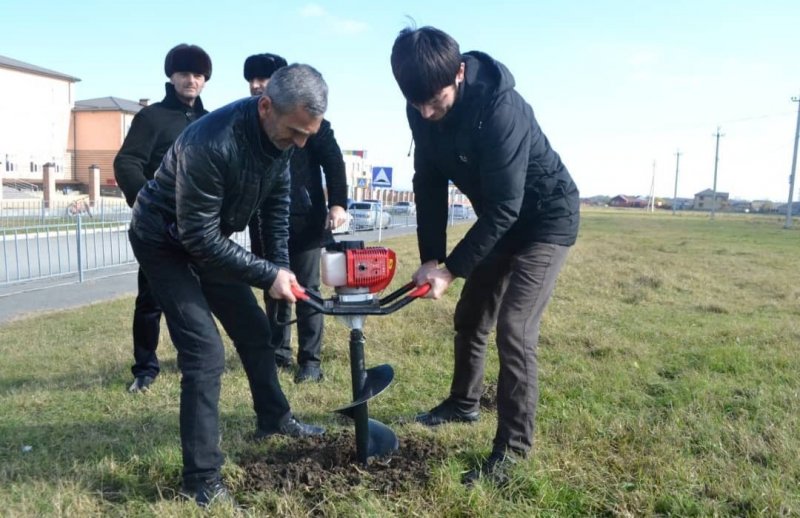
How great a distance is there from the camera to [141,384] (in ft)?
15.3

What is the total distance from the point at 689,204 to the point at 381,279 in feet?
416

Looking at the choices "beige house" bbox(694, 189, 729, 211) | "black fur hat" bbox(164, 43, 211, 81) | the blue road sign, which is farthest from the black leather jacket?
"beige house" bbox(694, 189, 729, 211)

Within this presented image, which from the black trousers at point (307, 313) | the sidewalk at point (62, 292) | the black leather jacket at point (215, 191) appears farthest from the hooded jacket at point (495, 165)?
the sidewalk at point (62, 292)

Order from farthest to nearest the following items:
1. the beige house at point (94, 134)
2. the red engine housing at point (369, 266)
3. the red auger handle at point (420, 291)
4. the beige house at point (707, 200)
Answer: the beige house at point (707, 200) → the beige house at point (94, 134) → the red auger handle at point (420, 291) → the red engine housing at point (369, 266)

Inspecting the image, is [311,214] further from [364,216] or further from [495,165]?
[364,216]

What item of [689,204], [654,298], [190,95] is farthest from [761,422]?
[689,204]

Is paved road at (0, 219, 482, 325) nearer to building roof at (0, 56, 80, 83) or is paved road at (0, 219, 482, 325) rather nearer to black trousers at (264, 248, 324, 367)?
black trousers at (264, 248, 324, 367)

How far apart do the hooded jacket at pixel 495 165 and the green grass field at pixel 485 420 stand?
107cm

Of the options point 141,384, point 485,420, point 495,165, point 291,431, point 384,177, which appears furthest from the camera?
point 384,177

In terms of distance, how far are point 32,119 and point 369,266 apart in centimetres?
6159

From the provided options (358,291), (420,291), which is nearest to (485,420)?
(420,291)

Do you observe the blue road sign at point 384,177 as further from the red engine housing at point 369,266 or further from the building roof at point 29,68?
the building roof at point 29,68

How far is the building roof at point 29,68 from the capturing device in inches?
2119

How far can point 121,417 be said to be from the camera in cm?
414
